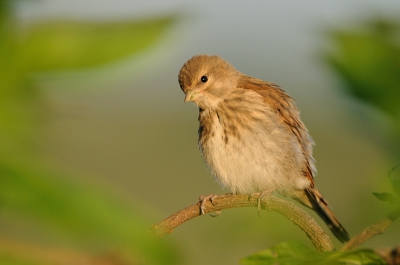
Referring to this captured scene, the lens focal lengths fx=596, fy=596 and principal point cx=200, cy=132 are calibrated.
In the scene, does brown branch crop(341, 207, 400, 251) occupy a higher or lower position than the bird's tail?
lower

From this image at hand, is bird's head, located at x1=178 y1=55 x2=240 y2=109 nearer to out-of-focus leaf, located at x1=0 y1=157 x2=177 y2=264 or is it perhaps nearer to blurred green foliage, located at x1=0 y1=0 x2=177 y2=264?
blurred green foliage, located at x1=0 y1=0 x2=177 y2=264

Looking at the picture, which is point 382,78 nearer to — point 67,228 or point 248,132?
point 67,228

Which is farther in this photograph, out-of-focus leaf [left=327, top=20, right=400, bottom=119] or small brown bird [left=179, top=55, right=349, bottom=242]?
small brown bird [left=179, top=55, right=349, bottom=242]

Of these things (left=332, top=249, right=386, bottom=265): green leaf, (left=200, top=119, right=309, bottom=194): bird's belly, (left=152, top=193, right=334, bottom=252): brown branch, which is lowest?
(left=332, top=249, right=386, bottom=265): green leaf

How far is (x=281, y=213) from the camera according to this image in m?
2.29

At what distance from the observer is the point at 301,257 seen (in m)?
0.75

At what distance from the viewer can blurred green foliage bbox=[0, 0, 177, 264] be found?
647 mm

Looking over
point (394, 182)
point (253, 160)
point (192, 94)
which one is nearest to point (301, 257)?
point (394, 182)

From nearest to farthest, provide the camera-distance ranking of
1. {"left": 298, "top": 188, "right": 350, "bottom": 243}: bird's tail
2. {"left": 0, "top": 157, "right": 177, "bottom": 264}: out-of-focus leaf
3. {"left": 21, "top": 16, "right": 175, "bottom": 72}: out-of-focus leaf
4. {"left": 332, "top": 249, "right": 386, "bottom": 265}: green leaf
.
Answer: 1. {"left": 0, "top": 157, "right": 177, "bottom": 264}: out-of-focus leaf
2. {"left": 332, "top": 249, "right": 386, "bottom": 265}: green leaf
3. {"left": 21, "top": 16, "right": 175, "bottom": 72}: out-of-focus leaf
4. {"left": 298, "top": 188, "right": 350, "bottom": 243}: bird's tail

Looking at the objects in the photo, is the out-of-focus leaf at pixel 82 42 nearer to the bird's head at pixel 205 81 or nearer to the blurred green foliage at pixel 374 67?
the blurred green foliage at pixel 374 67

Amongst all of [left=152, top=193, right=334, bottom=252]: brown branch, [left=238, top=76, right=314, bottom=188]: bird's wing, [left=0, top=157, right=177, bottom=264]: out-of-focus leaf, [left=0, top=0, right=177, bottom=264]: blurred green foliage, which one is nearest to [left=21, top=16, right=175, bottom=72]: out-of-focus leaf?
[left=0, top=0, right=177, bottom=264]: blurred green foliage

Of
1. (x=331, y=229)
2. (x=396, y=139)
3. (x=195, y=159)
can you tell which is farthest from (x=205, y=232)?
(x=195, y=159)

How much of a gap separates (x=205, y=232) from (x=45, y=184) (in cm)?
200

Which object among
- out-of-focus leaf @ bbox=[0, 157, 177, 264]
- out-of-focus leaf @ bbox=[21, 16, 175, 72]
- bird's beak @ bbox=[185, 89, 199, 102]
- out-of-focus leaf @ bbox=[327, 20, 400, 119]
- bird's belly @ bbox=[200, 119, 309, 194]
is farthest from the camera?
bird's beak @ bbox=[185, 89, 199, 102]
